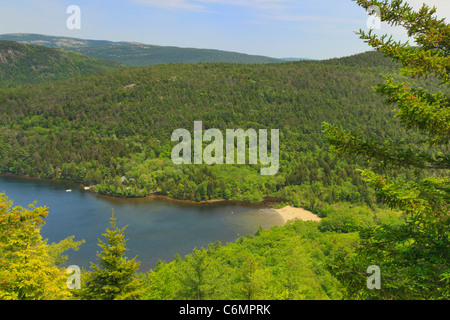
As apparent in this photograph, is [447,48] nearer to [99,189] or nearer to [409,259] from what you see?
[409,259]

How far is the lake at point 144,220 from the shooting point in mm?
57844

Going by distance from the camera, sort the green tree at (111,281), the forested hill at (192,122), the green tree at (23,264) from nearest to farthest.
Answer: the green tree at (23,264) → the green tree at (111,281) → the forested hill at (192,122)

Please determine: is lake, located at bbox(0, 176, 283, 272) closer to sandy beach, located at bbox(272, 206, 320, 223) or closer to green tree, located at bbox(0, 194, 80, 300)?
sandy beach, located at bbox(272, 206, 320, 223)

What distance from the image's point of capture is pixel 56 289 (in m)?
13.6

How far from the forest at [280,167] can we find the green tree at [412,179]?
1.6 inches

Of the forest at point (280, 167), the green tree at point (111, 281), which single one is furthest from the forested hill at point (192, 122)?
Answer: the green tree at point (111, 281)

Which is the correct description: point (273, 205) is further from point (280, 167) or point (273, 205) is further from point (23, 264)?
point (23, 264)

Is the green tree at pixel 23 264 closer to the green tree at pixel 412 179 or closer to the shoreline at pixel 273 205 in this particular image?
the green tree at pixel 412 179

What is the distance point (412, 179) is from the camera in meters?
7.12

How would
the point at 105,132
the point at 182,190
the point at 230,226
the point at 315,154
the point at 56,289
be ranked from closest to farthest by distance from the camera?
the point at 56,289
the point at 230,226
the point at 182,190
the point at 315,154
the point at 105,132

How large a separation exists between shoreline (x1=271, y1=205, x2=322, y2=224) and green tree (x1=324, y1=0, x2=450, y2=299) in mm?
69602
